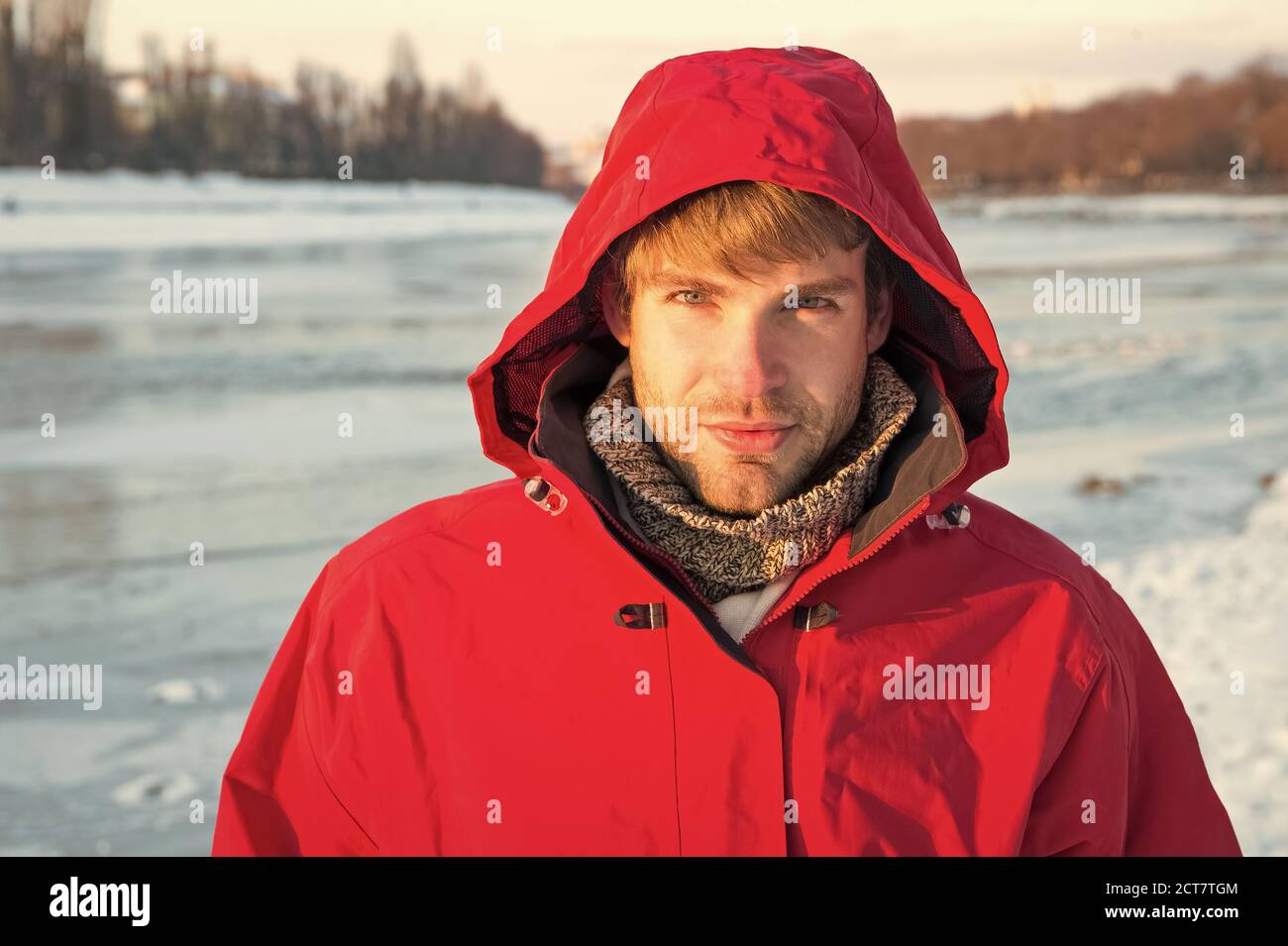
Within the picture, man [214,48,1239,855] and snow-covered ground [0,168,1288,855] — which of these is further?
snow-covered ground [0,168,1288,855]

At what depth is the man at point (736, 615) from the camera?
152 centimetres

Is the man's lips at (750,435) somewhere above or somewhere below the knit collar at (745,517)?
above

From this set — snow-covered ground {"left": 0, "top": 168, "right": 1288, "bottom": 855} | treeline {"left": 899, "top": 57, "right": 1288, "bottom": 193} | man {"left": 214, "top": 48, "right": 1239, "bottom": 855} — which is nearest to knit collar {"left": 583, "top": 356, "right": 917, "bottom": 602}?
man {"left": 214, "top": 48, "right": 1239, "bottom": 855}

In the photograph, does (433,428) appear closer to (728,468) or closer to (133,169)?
(728,468)

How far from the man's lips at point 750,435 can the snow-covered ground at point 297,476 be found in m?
2.20

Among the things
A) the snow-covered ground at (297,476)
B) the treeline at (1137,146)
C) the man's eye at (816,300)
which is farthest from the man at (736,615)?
the treeline at (1137,146)

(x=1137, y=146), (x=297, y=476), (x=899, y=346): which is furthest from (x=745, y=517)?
(x=1137, y=146)

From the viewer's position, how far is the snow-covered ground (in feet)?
11.8

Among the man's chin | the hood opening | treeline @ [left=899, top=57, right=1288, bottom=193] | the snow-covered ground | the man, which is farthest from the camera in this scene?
treeline @ [left=899, top=57, right=1288, bottom=193]

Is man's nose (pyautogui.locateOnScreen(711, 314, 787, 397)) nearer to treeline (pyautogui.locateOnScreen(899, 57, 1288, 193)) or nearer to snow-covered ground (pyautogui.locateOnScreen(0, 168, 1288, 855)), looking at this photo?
snow-covered ground (pyautogui.locateOnScreen(0, 168, 1288, 855))

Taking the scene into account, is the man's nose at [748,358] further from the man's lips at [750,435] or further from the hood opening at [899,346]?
the hood opening at [899,346]

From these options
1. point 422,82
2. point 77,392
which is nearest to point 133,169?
point 422,82

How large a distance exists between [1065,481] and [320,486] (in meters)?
3.74

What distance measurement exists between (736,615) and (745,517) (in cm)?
13
